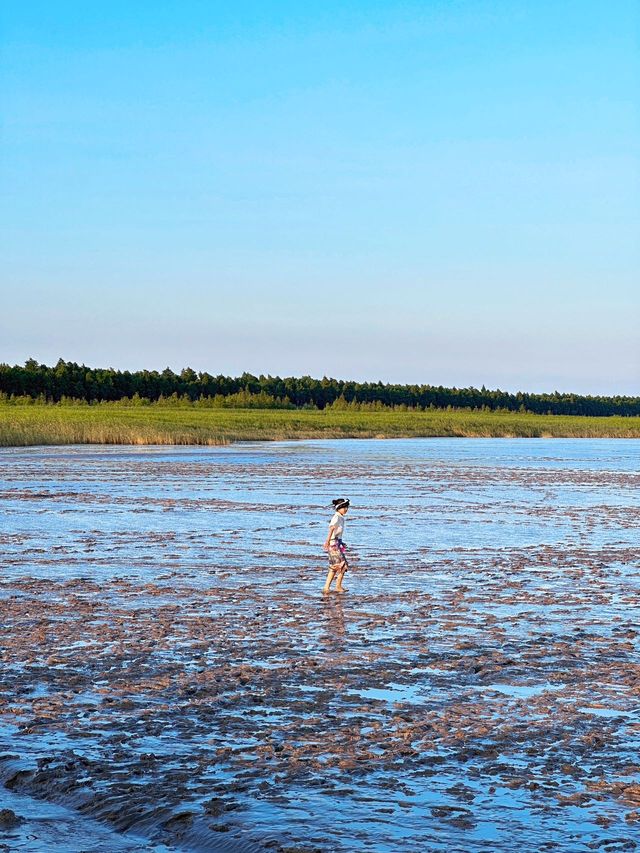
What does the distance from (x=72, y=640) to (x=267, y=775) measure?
5401mm

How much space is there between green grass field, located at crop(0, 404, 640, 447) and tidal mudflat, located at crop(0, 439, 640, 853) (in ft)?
161

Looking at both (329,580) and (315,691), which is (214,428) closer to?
(329,580)

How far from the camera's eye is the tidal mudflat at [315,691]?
7680mm

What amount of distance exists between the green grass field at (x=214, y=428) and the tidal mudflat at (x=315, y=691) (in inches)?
1935

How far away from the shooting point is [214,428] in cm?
9138

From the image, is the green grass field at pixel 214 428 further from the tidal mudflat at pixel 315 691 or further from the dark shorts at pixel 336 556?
the dark shorts at pixel 336 556

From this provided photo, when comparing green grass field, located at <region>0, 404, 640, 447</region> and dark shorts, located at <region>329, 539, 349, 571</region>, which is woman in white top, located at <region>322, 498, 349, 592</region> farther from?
green grass field, located at <region>0, 404, 640, 447</region>

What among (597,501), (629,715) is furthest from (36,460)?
(629,715)

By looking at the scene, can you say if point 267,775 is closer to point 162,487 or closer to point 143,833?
point 143,833

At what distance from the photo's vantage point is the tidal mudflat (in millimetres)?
7680

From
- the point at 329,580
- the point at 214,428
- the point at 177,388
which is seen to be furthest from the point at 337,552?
the point at 177,388

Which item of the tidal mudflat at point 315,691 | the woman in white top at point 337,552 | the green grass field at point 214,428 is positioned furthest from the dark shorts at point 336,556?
the green grass field at point 214,428

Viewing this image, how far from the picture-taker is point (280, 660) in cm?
1235

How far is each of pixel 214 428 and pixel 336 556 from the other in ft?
246
